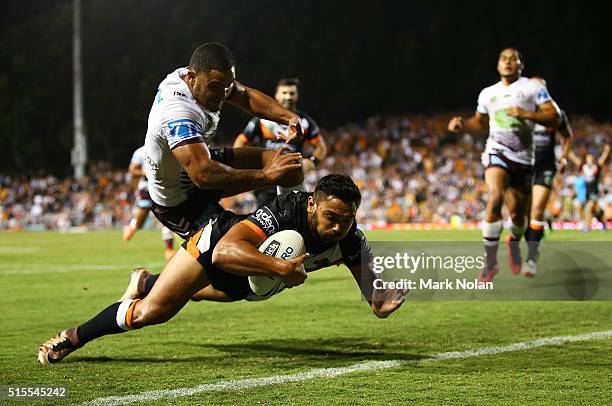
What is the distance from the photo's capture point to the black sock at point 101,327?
18.6 feet

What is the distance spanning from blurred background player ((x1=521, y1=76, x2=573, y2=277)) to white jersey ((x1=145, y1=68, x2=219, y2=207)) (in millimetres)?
5870

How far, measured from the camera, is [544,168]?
11477 millimetres

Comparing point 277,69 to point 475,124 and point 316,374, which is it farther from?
point 316,374

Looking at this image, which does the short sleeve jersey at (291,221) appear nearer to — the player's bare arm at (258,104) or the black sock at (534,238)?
the player's bare arm at (258,104)

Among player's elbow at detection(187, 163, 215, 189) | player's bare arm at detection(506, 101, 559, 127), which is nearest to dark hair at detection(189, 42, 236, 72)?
player's elbow at detection(187, 163, 215, 189)

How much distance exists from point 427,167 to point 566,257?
2172 cm

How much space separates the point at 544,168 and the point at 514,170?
143 cm

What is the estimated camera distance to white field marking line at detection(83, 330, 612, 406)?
465 centimetres

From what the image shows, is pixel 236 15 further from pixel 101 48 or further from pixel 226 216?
pixel 226 216

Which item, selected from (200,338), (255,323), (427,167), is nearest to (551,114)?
(255,323)

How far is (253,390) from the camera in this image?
15.8 ft

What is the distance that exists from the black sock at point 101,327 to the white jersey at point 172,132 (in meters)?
0.92

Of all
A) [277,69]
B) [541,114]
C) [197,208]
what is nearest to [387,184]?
[277,69]

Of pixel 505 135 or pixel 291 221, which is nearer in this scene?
pixel 291 221
